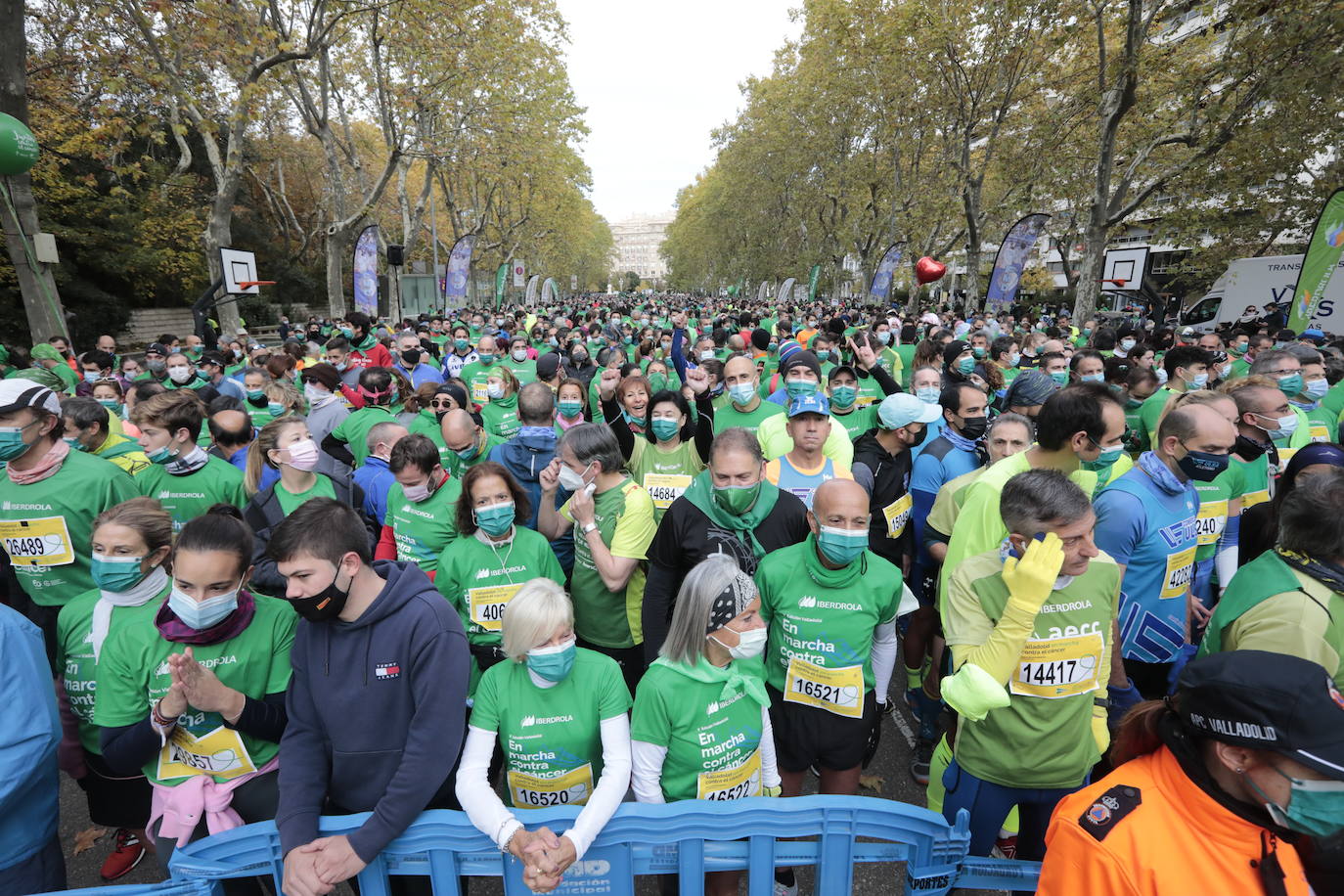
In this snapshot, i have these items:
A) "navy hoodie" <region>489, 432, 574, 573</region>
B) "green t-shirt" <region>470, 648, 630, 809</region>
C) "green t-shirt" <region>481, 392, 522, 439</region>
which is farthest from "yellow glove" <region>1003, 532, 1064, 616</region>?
"green t-shirt" <region>481, 392, 522, 439</region>

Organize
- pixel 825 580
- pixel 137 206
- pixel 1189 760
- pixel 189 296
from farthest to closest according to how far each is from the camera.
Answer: pixel 189 296 < pixel 137 206 < pixel 825 580 < pixel 1189 760

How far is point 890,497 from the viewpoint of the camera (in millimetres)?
3855

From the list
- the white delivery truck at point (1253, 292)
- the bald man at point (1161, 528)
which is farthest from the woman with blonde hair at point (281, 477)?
the white delivery truck at point (1253, 292)

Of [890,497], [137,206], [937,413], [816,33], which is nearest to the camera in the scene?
[890,497]

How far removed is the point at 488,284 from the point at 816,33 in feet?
123

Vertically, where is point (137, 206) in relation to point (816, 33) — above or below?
below

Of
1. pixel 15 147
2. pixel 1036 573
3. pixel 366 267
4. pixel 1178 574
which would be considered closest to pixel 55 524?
pixel 1036 573

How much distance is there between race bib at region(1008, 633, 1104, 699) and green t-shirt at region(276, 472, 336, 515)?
3.58m

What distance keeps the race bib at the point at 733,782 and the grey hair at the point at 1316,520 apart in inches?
77.1

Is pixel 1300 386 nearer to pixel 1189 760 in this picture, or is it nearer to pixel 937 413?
pixel 937 413

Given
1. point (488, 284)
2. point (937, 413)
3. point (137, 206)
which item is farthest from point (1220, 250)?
point (488, 284)

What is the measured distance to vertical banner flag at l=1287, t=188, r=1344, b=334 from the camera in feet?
33.5

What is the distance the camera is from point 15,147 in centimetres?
810

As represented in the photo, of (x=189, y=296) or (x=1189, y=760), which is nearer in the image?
(x=1189, y=760)
